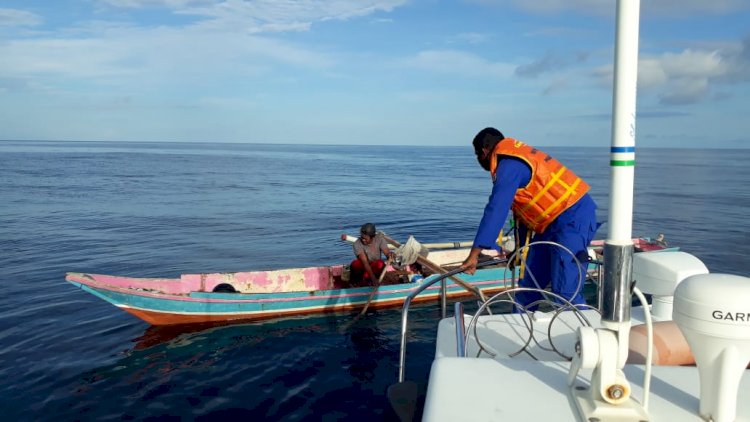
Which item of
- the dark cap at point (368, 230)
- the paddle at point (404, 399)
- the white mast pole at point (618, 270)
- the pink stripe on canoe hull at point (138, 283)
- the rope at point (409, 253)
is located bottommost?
the pink stripe on canoe hull at point (138, 283)

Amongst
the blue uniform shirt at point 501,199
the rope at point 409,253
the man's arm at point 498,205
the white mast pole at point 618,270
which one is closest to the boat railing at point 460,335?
the man's arm at point 498,205

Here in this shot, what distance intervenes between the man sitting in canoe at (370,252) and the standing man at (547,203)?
5.88 metres

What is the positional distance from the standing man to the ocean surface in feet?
7.16

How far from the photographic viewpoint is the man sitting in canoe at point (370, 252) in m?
11.1

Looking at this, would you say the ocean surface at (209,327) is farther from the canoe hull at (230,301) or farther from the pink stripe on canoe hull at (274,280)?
the pink stripe on canoe hull at (274,280)

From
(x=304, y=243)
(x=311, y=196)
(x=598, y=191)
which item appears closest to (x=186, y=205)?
(x=311, y=196)

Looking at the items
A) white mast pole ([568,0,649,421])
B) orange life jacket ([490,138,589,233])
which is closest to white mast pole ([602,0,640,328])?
white mast pole ([568,0,649,421])

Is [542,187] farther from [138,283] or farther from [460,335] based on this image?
[138,283]

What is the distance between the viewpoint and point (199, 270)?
53.6ft

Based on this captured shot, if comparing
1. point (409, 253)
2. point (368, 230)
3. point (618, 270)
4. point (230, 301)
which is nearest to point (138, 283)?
point (230, 301)

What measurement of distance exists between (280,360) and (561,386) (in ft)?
23.7

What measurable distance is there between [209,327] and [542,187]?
7861 millimetres

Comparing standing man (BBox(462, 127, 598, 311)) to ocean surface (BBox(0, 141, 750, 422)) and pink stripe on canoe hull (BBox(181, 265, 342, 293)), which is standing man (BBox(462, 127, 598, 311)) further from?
pink stripe on canoe hull (BBox(181, 265, 342, 293))

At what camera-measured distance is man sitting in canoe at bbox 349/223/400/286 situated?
36.5 ft
